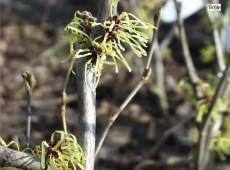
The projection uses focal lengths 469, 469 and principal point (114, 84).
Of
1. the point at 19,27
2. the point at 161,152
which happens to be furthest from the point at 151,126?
the point at 19,27

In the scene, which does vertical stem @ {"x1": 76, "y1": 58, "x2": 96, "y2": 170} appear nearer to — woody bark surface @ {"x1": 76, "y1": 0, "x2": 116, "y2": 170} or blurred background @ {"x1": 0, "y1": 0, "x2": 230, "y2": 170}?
woody bark surface @ {"x1": 76, "y1": 0, "x2": 116, "y2": 170}

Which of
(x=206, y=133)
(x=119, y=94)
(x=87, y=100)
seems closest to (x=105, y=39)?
(x=87, y=100)

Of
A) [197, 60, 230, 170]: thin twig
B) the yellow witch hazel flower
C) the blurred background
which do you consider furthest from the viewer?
the blurred background

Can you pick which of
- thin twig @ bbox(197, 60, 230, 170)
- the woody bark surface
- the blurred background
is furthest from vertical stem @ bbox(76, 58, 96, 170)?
the blurred background

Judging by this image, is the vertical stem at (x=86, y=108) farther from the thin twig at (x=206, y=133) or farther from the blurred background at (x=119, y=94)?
the blurred background at (x=119, y=94)

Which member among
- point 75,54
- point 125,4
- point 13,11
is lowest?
point 75,54

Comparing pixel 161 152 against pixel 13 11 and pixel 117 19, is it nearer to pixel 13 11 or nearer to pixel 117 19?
pixel 117 19

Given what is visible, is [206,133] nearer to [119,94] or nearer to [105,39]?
[105,39]
